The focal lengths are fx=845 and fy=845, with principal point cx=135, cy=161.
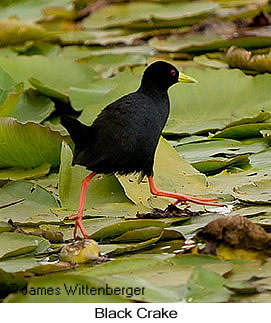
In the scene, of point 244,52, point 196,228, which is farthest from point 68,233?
point 244,52

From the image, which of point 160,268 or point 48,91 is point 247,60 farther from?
point 160,268

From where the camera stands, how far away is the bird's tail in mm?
2775

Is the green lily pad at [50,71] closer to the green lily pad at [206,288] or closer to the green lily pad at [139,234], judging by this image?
the green lily pad at [139,234]

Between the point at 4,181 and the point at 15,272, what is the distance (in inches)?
39.2

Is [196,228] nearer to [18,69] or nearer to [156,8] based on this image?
[18,69]

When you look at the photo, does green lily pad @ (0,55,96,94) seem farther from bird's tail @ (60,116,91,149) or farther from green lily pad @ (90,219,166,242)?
green lily pad @ (90,219,166,242)

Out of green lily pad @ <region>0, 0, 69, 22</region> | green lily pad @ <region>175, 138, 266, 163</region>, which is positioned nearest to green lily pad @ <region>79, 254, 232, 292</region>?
green lily pad @ <region>175, 138, 266, 163</region>

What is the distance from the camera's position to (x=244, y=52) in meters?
4.30

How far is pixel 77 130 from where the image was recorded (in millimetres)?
2855

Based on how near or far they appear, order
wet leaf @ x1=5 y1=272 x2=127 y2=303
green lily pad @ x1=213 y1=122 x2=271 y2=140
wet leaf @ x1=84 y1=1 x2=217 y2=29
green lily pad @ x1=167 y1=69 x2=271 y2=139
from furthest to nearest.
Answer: wet leaf @ x1=84 y1=1 x2=217 y2=29 < green lily pad @ x1=167 y1=69 x2=271 y2=139 < green lily pad @ x1=213 y1=122 x2=271 y2=140 < wet leaf @ x1=5 y1=272 x2=127 y2=303

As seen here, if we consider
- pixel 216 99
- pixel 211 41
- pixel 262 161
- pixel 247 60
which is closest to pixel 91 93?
pixel 216 99

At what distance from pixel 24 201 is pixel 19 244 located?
0.52 meters

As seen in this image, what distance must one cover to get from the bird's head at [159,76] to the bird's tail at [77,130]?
0.44 meters

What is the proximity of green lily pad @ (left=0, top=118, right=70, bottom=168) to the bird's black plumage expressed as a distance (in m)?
0.43
